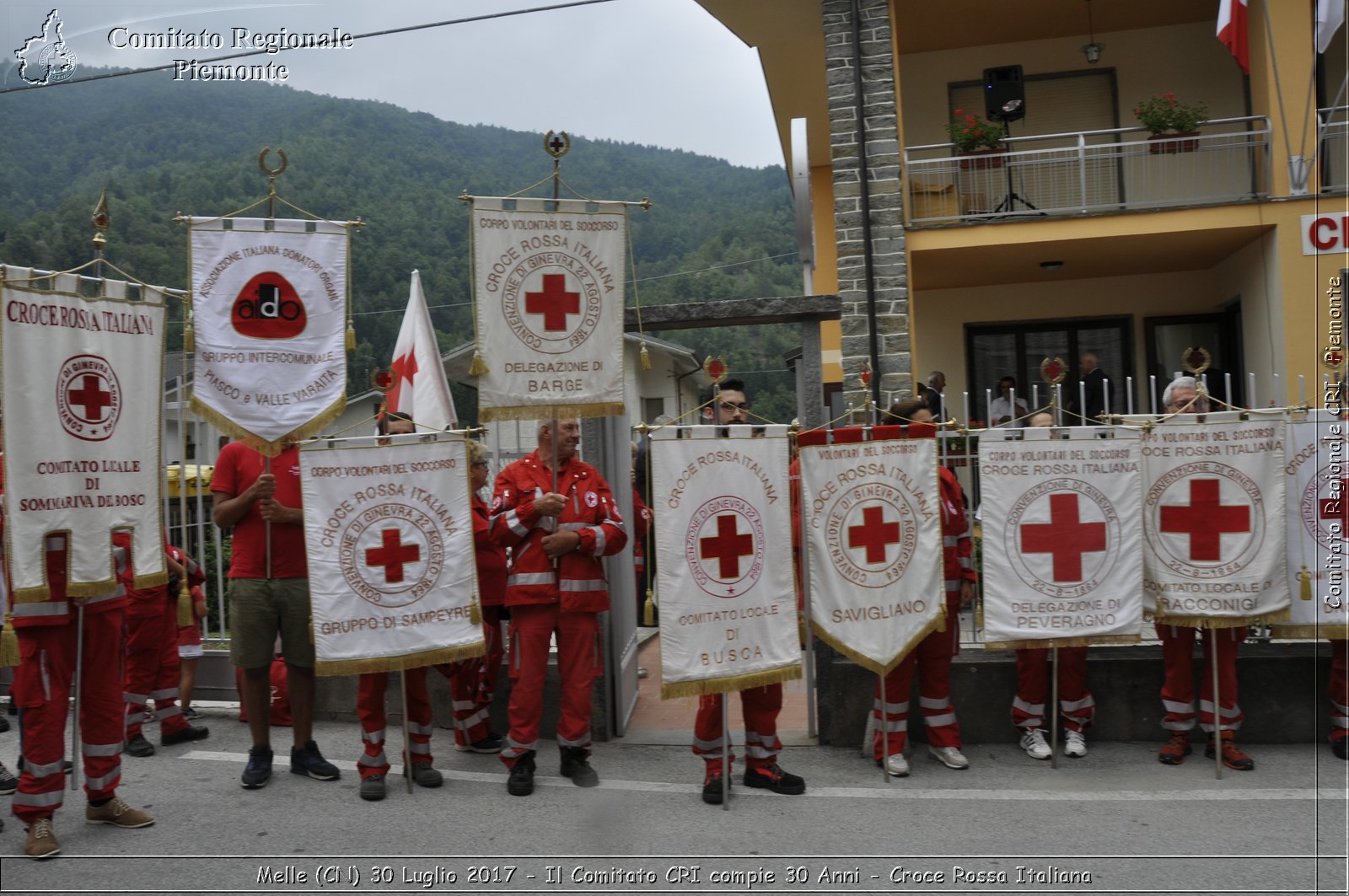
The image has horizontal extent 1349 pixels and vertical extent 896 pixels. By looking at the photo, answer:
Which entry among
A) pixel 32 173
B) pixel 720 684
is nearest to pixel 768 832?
pixel 720 684

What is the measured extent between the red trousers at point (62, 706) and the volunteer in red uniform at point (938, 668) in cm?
376

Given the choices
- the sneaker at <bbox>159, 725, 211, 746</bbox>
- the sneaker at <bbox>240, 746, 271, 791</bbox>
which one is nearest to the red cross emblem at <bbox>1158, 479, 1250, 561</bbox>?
the sneaker at <bbox>240, 746, 271, 791</bbox>

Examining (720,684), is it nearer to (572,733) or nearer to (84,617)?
(572,733)

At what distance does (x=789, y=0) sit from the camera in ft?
40.2

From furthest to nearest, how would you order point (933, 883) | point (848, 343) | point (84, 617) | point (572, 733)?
point (848, 343) < point (572, 733) < point (84, 617) < point (933, 883)

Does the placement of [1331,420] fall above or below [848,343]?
below

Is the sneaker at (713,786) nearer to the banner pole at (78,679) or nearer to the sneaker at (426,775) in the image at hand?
the sneaker at (426,775)

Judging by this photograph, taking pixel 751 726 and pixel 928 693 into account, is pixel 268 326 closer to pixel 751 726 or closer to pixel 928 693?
pixel 751 726

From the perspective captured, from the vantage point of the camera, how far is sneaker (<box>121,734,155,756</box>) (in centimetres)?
622

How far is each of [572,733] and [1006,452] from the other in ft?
8.91

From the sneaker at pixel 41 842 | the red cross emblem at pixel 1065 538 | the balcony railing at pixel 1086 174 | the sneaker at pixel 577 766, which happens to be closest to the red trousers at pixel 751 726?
the sneaker at pixel 577 766

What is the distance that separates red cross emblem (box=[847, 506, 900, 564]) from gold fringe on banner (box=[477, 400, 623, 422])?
4.47ft

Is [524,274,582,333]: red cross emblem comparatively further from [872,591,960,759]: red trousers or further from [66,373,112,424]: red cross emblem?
[872,591,960,759]: red trousers

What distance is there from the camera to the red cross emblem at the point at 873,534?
5.50 meters
